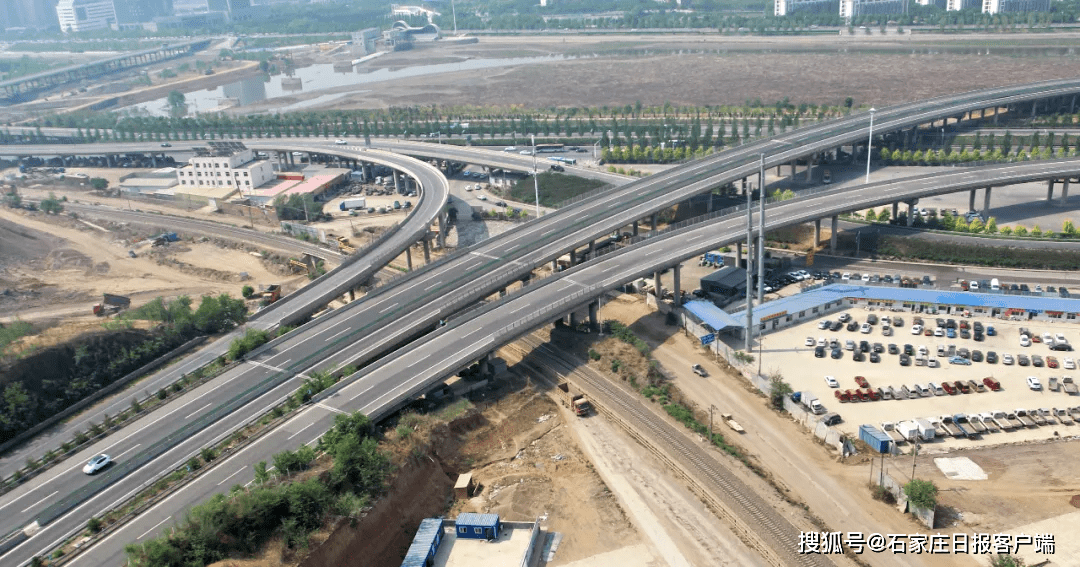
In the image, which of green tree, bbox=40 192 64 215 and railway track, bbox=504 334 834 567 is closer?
railway track, bbox=504 334 834 567

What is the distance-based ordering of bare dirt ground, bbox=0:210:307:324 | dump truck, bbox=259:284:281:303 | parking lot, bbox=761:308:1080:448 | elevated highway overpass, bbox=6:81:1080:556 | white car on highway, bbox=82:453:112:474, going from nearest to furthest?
1. white car on highway, bbox=82:453:112:474
2. parking lot, bbox=761:308:1080:448
3. elevated highway overpass, bbox=6:81:1080:556
4. dump truck, bbox=259:284:281:303
5. bare dirt ground, bbox=0:210:307:324

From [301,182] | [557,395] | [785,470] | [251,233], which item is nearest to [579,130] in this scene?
[301,182]

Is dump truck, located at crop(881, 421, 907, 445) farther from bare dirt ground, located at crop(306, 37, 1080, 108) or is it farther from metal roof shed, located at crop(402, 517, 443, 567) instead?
bare dirt ground, located at crop(306, 37, 1080, 108)

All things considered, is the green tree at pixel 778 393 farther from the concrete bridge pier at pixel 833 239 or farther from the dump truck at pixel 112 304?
the dump truck at pixel 112 304

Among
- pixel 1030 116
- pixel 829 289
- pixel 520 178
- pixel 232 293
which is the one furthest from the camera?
pixel 1030 116

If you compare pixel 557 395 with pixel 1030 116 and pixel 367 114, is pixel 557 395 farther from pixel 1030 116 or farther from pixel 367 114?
pixel 367 114

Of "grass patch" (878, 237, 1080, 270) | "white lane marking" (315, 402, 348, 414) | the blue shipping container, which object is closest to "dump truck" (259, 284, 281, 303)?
"white lane marking" (315, 402, 348, 414)
